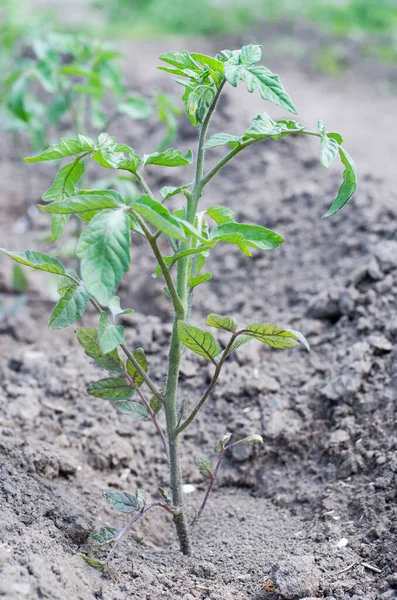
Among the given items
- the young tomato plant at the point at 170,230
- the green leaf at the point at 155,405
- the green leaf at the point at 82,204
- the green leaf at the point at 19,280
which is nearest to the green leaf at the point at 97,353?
the young tomato plant at the point at 170,230

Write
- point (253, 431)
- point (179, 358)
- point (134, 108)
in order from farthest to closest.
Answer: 1. point (134, 108)
2. point (253, 431)
3. point (179, 358)

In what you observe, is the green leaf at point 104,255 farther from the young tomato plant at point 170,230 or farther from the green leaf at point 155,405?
the green leaf at point 155,405

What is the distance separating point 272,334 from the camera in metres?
1.75

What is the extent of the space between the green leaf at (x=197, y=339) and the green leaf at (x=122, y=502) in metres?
0.45

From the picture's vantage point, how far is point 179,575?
1929 millimetres

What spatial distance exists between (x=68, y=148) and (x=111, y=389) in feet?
2.23

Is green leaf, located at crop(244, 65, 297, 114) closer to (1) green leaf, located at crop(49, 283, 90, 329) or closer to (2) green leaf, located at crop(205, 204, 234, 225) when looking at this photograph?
(2) green leaf, located at crop(205, 204, 234, 225)

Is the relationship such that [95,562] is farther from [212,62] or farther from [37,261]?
[212,62]

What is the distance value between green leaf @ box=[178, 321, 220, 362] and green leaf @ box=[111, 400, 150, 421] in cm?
29

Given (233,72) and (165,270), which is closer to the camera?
(233,72)

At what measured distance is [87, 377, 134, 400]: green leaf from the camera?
1.90 metres

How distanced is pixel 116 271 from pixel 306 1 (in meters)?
8.09

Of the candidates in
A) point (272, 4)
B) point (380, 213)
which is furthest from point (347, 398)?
point (272, 4)

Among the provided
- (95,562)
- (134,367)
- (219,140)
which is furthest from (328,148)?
(95,562)
